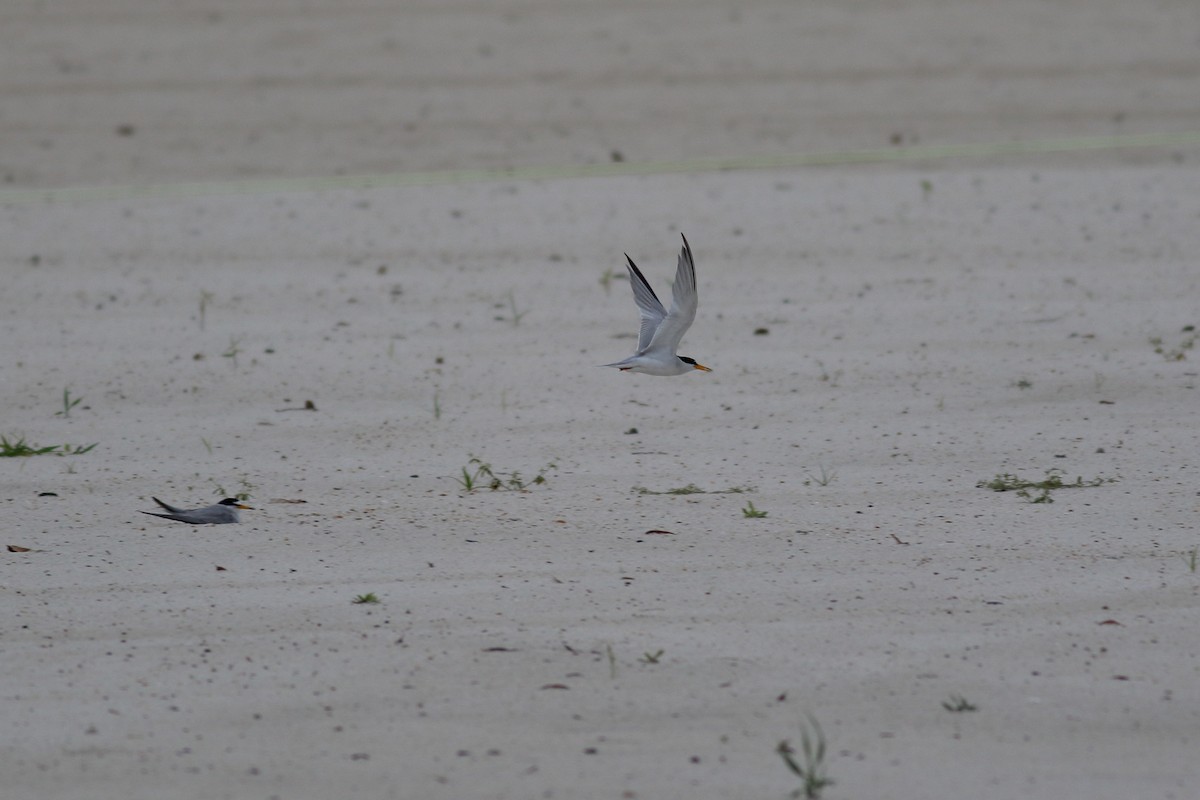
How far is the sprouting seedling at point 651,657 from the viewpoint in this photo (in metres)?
4.39

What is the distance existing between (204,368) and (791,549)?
10.2 feet

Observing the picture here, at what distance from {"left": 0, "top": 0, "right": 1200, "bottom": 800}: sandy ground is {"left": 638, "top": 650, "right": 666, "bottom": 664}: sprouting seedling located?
0.07ft

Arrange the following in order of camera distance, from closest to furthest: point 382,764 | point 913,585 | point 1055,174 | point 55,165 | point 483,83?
point 382,764 → point 913,585 → point 1055,174 → point 55,165 → point 483,83

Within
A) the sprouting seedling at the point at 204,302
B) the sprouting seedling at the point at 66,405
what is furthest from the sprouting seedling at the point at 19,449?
the sprouting seedling at the point at 204,302

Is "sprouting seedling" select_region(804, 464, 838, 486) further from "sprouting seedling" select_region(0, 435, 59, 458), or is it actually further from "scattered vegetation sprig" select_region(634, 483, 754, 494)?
"sprouting seedling" select_region(0, 435, 59, 458)

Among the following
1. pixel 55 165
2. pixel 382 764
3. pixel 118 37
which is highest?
pixel 118 37

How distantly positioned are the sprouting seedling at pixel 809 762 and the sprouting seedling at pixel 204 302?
453 cm

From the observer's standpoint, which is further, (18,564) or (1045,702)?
(18,564)

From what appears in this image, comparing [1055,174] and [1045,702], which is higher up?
[1055,174]

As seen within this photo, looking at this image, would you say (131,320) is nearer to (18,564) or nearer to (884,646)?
(18,564)

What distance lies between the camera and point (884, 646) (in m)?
4.50

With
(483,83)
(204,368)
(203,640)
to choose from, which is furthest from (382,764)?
(483,83)

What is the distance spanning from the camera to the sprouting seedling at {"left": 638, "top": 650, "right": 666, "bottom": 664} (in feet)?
14.4

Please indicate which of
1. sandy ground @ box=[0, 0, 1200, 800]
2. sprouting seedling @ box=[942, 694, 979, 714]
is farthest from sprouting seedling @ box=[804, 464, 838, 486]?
sprouting seedling @ box=[942, 694, 979, 714]
